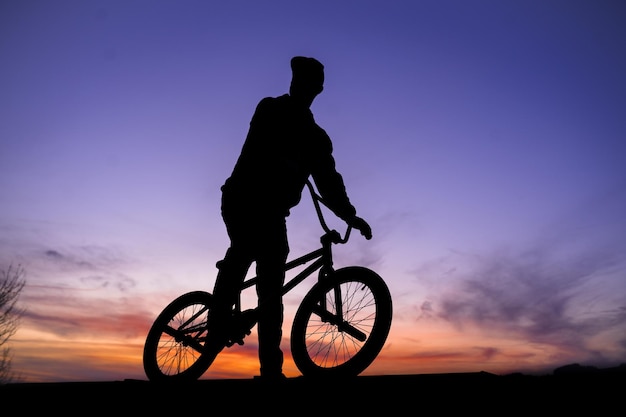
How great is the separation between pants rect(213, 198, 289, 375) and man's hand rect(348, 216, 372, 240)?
0.67 m

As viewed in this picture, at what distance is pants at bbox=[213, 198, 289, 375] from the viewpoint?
4.34 meters

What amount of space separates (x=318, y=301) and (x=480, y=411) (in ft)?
7.05

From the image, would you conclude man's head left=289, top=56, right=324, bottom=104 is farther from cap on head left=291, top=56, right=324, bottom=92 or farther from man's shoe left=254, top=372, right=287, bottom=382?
man's shoe left=254, top=372, right=287, bottom=382

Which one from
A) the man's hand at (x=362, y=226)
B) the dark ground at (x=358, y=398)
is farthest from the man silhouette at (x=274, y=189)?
the dark ground at (x=358, y=398)

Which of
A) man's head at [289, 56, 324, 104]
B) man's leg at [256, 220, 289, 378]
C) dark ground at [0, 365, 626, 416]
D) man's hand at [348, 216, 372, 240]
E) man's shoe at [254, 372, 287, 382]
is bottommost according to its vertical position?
dark ground at [0, 365, 626, 416]

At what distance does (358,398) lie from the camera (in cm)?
246

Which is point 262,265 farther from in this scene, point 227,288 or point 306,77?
point 306,77

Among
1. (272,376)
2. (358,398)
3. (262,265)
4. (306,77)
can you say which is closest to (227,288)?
(262,265)

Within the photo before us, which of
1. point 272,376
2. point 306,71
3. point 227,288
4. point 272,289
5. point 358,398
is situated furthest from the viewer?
point 227,288

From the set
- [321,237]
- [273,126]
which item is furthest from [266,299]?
[273,126]

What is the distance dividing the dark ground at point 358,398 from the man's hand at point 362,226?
187 cm

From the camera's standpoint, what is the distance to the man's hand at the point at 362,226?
14.9 ft

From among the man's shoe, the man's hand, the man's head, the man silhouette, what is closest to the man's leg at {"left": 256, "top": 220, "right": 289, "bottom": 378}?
the man silhouette

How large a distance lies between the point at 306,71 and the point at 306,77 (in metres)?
0.05
